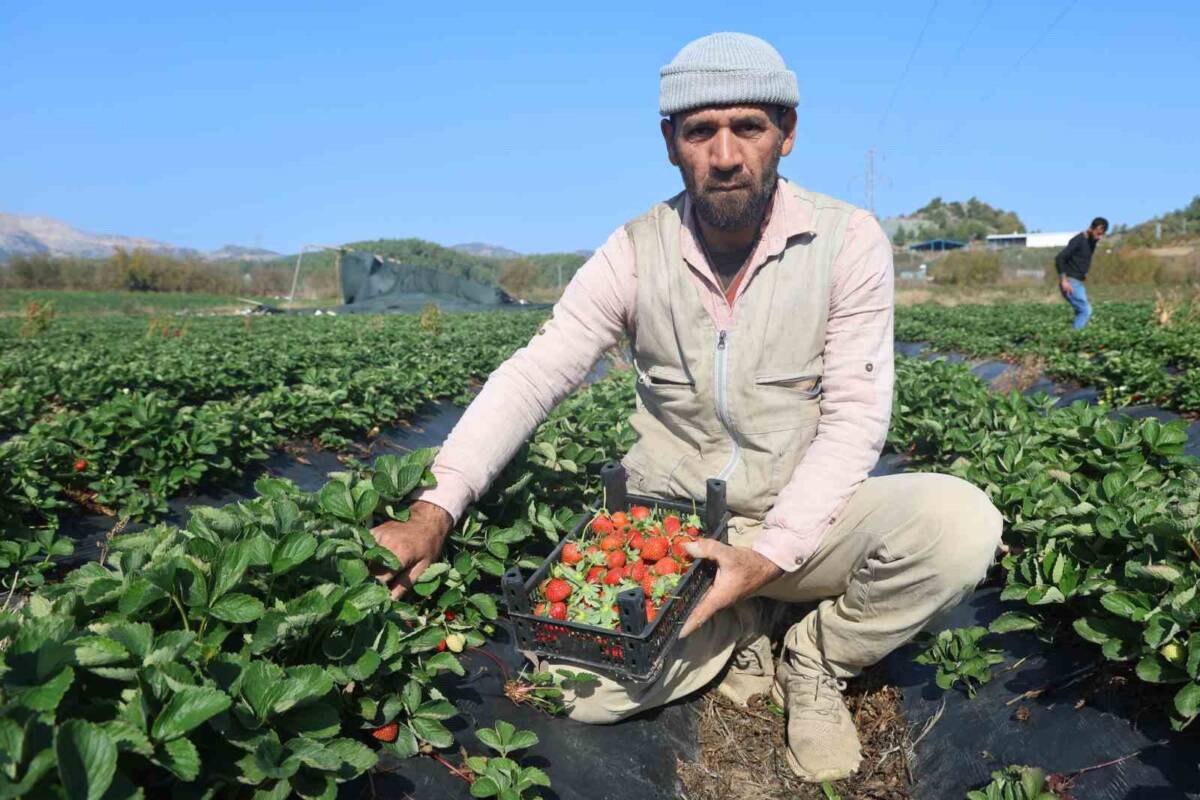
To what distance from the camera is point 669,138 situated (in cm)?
288

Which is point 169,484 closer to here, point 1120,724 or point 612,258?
point 612,258

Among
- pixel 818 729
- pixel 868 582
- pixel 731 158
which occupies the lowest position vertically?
pixel 818 729

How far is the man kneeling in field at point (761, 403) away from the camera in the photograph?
8.32 feet

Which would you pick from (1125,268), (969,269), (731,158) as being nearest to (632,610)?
(731,158)

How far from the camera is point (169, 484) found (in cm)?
455

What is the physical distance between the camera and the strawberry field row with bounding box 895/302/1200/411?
7.25 meters

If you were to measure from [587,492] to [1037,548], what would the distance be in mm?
1566

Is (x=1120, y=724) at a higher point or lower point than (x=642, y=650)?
lower

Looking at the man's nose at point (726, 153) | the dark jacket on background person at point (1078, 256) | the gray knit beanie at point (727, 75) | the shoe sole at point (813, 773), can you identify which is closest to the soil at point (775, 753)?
the shoe sole at point (813, 773)

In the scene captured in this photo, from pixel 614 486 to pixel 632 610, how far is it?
28.4 inches

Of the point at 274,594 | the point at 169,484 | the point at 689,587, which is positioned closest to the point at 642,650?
the point at 689,587

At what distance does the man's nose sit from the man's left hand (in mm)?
1175

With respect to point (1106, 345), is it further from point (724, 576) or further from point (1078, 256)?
point (724, 576)

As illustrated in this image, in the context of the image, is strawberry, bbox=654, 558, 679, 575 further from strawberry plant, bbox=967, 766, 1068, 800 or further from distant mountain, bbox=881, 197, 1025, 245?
distant mountain, bbox=881, 197, 1025, 245
